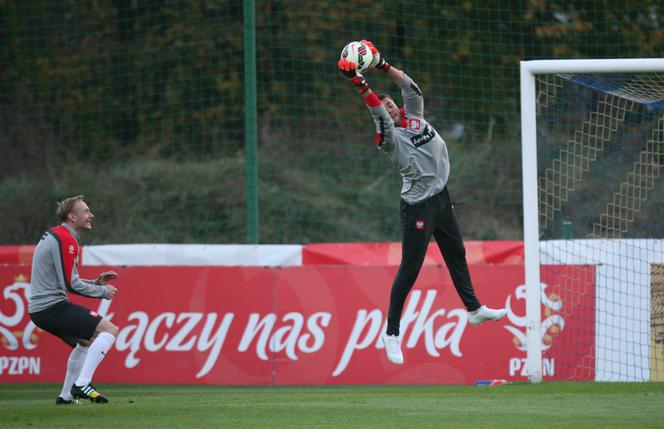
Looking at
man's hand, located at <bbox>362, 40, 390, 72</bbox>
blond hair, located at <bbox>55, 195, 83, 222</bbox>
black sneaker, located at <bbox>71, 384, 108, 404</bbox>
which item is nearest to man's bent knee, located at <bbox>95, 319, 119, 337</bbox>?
black sneaker, located at <bbox>71, 384, 108, 404</bbox>

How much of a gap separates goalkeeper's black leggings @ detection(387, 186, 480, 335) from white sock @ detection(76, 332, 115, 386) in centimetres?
264

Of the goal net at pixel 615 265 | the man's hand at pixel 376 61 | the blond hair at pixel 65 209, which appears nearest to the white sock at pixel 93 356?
the blond hair at pixel 65 209

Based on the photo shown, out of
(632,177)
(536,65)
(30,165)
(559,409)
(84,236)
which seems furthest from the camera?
(30,165)

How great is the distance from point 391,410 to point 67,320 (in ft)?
10.7

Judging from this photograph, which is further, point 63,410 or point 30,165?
point 30,165

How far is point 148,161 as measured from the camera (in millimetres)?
21375

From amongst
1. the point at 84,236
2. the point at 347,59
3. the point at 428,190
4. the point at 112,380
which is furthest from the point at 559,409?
the point at 84,236

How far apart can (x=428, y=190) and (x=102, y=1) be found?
1337cm

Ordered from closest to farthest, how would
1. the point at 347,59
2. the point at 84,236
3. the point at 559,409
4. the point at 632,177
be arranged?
the point at 559,409 → the point at 347,59 → the point at 632,177 → the point at 84,236

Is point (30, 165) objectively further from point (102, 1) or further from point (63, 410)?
point (63, 410)

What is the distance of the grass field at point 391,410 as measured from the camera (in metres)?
7.76

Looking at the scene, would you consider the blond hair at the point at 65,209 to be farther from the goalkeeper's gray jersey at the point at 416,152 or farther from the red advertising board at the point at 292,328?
the red advertising board at the point at 292,328

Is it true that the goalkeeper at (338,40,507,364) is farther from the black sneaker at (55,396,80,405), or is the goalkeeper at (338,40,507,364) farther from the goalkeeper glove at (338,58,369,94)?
the black sneaker at (55,396,80,405)

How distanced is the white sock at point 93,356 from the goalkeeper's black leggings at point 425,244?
104 inches
